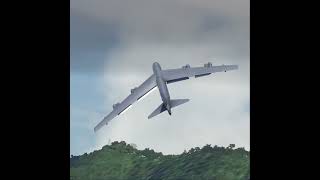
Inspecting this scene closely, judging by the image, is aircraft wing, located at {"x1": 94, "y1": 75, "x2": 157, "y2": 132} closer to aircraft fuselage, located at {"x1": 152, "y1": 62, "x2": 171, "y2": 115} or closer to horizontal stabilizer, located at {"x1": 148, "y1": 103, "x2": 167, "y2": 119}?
aircraft fuselage, located at {"x1": 152, "y1": 62, "x2": 171, "y2": 115}

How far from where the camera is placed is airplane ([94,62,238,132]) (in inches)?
398

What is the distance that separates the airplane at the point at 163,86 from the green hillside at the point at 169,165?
9884 millimetres

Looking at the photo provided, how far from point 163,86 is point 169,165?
12848mm

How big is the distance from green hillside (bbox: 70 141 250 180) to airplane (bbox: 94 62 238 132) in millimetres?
9884

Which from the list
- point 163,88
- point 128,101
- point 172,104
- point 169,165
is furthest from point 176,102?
point 169,165

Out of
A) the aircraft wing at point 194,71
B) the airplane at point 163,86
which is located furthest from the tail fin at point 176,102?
the aircraft wing at point 194,71

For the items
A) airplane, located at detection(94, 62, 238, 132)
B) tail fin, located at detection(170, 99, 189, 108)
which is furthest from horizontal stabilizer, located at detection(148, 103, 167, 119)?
tail fin, located at detection(170, 99, 189, 108)

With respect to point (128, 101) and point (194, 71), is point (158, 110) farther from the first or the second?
point (194, 71)

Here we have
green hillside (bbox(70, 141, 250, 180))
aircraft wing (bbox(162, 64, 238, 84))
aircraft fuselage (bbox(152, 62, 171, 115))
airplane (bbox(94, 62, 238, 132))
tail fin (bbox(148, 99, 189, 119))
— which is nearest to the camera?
aircraft wing (bbox(162, 64, 238, 84))

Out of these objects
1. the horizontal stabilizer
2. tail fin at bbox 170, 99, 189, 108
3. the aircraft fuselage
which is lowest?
the horizontal stabilizer
